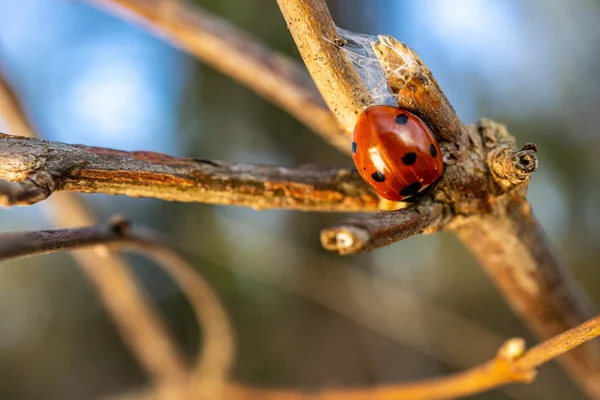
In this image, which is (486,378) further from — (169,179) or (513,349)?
(169,179)

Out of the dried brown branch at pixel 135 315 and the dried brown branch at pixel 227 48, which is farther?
the dried brown branch at pixel 135 315

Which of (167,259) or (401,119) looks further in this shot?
(167,259)

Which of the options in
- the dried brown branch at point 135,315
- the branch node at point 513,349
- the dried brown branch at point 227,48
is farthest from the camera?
the dried brown branch at point 135,315

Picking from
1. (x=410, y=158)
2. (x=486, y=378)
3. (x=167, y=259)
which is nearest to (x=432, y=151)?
(x=410, y=158)

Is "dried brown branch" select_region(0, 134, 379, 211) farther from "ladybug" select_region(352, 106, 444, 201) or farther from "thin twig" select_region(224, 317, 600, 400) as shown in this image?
"thin twig" select_region(224, 317, 600, 400)

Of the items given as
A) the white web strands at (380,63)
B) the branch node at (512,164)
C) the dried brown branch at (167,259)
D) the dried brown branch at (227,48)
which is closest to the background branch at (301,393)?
the dried brown branch at (167,259)

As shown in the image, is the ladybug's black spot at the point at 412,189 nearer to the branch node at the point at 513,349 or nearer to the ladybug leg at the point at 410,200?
the ladybug leg at the point at 410,200

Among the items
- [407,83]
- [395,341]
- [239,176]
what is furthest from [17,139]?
[395,341]

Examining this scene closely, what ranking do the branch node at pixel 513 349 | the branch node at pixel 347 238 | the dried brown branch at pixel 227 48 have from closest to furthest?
the branch node at pixel 347 238, the branch node at pixel 513 349, the dried brown branch at pixel 227 48
